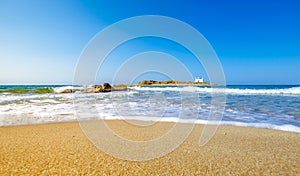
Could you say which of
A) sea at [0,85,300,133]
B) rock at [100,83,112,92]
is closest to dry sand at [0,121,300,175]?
sea at [0,85,300,133]

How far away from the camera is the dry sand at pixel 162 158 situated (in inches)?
82.6

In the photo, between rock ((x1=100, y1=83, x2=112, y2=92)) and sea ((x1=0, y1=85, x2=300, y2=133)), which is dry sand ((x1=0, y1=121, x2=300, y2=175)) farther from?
rock ((x1=100, y1=83, x2=112, y2=92))

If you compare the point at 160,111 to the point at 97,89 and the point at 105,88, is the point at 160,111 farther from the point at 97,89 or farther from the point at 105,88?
the point at 105,88

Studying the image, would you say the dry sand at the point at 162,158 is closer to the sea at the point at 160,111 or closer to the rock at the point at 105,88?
the sea at the point at 160,111

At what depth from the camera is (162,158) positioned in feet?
8.11

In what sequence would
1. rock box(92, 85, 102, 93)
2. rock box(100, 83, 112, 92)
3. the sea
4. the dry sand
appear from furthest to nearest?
1. rock box(100, 83, 112, 92)
2. rock box(92, 85, 102, 93)
3. the sea
4. the dry sand

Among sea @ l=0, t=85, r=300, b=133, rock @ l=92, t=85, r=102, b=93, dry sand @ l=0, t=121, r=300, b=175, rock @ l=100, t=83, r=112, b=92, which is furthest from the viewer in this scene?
rock @ l=100, t=83, r=112, b=92

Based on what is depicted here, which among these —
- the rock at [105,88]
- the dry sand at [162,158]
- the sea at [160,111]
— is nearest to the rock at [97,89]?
the rock at [105,88]

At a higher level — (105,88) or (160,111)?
(105,88)

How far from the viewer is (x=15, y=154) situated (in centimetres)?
253

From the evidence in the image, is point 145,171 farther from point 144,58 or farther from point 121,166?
point 144,58

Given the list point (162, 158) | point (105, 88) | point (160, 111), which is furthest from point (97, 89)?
point (162, 158)

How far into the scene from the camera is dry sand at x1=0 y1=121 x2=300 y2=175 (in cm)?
210

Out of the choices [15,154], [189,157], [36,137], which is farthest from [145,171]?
[36,137]
